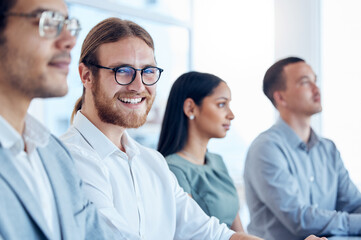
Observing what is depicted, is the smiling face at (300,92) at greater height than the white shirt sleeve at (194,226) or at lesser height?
greater

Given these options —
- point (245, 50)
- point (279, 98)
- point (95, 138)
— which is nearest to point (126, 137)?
point (95, 138)

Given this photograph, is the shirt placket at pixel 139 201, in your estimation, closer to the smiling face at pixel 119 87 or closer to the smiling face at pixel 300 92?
the smiling face at pixel 119 87

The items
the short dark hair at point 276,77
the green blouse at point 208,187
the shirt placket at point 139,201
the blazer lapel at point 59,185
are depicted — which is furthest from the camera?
the short dark hair at point 276,77

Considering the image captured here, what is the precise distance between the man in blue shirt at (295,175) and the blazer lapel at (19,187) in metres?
1.70

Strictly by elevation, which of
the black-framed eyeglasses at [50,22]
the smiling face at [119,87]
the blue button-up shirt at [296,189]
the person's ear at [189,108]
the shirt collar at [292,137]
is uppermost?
the black-framed eyeglasses at [50,22]

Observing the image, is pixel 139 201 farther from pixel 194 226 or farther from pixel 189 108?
pixel 189 108

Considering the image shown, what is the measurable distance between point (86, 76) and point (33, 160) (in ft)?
2.10

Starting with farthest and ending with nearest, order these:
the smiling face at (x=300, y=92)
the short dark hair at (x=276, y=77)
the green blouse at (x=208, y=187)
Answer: the short dark hair at (x=276, y=77) → the smiling face at (x=300, y=92) → the green blouse at (x=208, y=187)

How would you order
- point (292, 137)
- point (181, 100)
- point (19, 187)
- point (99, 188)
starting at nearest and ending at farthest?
point (19, 187) < point (99, 188) < point (181, 100) < point (292, 137)

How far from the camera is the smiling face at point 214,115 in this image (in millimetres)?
2340

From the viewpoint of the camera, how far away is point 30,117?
43.4 inches

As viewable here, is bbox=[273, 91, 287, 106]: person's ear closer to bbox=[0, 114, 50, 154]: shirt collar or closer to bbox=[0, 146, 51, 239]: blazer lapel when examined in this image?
bbox=[0, 114, 50, 154]: shirt collar

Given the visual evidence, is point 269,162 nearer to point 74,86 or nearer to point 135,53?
point 135,53

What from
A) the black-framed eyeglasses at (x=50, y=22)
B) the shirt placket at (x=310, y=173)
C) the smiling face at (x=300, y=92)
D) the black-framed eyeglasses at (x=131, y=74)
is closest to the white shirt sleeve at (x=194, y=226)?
the black-framed eyeglasses at (x=131, y=74)
